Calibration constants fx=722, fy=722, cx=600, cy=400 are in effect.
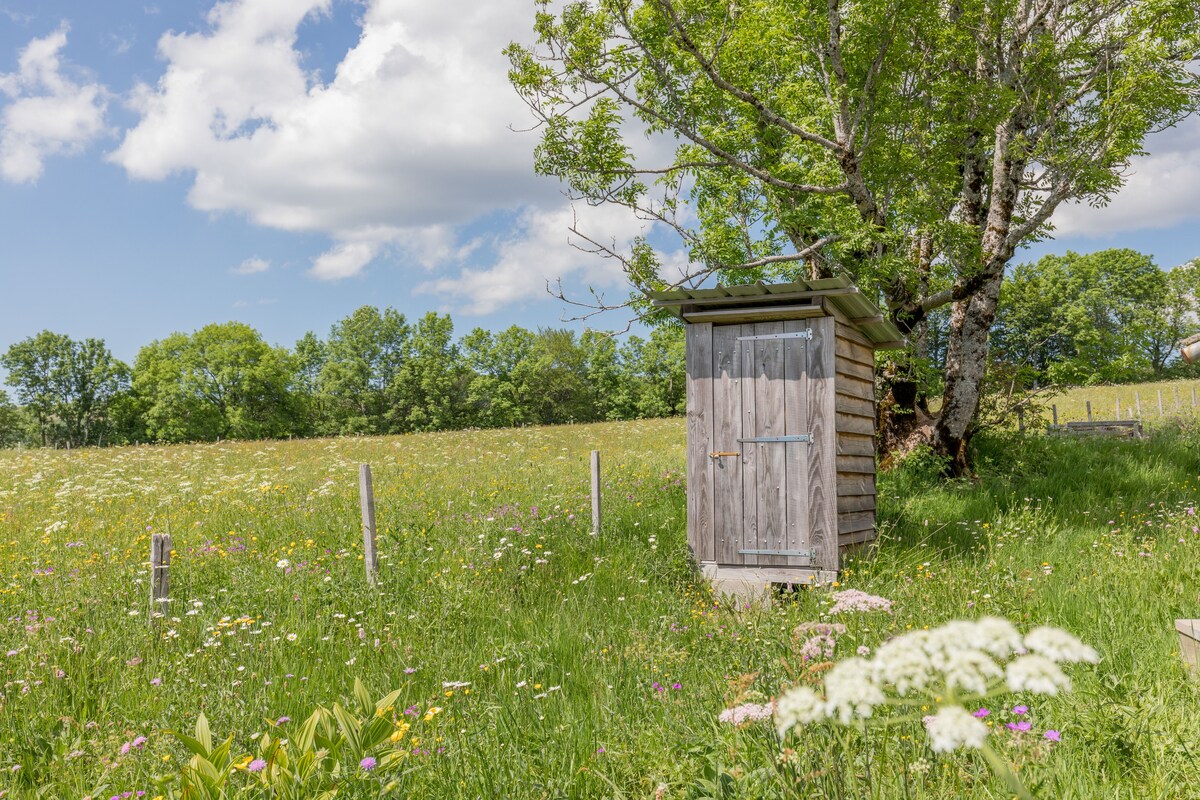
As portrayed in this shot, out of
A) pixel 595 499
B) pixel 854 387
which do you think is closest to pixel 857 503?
pixel 854 387

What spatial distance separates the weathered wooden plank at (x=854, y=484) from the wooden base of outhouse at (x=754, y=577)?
103 cm

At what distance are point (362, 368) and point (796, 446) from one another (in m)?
53.3

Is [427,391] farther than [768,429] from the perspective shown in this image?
Yes

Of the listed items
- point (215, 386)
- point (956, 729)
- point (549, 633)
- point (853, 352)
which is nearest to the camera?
point (956, 729)

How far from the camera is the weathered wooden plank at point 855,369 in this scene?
27.0ft

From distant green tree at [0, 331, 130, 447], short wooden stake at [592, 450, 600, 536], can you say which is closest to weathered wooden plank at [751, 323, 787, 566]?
short wooden stake at [592, 450, 600, 536]

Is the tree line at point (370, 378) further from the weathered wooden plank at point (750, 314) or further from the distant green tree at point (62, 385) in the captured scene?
the weathered wooden plank at point (750, 314)

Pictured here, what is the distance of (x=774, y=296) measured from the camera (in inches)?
304

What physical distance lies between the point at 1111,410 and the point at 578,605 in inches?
1263

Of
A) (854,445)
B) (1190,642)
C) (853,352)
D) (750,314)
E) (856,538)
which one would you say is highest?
(750,314)

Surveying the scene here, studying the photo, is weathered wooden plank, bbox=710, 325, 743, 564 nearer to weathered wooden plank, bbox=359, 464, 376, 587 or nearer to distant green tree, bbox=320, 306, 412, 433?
weathered wooden plank, bbox=359, 464, 376, 587

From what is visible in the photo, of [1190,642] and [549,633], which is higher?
[1190,642]

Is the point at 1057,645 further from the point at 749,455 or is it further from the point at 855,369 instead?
the point at 855,369

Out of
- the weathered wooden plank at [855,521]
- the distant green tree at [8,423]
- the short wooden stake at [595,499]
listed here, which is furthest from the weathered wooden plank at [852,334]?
the distant green tree at [8,423]
